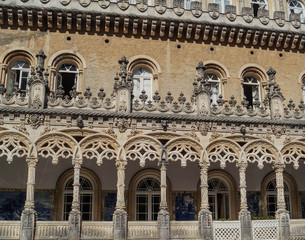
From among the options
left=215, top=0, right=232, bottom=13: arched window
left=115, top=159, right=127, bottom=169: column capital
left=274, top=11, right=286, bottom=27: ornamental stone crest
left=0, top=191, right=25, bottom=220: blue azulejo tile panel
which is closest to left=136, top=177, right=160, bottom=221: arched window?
left=115, top=159, right=127, bottom=169: column capital

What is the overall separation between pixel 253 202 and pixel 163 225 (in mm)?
6457

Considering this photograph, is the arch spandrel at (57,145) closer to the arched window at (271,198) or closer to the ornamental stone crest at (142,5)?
the ornamental stone crest at (142,5)

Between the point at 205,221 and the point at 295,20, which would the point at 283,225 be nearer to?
the point at 205,221

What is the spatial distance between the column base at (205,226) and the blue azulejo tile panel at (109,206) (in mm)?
4522

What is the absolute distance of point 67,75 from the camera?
61.0 feet

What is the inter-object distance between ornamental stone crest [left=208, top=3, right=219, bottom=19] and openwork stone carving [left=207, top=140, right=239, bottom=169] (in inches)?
285

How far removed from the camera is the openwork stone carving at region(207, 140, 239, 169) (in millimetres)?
15195

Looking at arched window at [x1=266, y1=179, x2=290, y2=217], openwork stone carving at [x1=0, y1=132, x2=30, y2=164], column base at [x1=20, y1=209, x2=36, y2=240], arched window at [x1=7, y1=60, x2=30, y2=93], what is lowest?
column base at [x1=20, y1=209, x2=36, y2=240]

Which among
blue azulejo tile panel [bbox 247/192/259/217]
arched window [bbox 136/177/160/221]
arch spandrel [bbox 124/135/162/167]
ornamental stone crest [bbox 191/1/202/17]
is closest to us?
arch spandrel [bbox 124/135/162/167]

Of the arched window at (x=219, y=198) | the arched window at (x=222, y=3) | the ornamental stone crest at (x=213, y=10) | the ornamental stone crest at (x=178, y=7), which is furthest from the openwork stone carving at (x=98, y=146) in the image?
the arched window at (x=222, y=3)

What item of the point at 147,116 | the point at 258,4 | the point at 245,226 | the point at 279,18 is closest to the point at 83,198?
the point at 147,116

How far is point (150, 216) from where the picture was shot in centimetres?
1748

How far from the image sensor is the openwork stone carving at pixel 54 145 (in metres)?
14.1

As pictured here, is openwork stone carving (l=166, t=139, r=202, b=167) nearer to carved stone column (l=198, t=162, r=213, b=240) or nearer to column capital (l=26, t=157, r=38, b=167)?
carved stone column (l=198, t=162, r=213, b=240)
